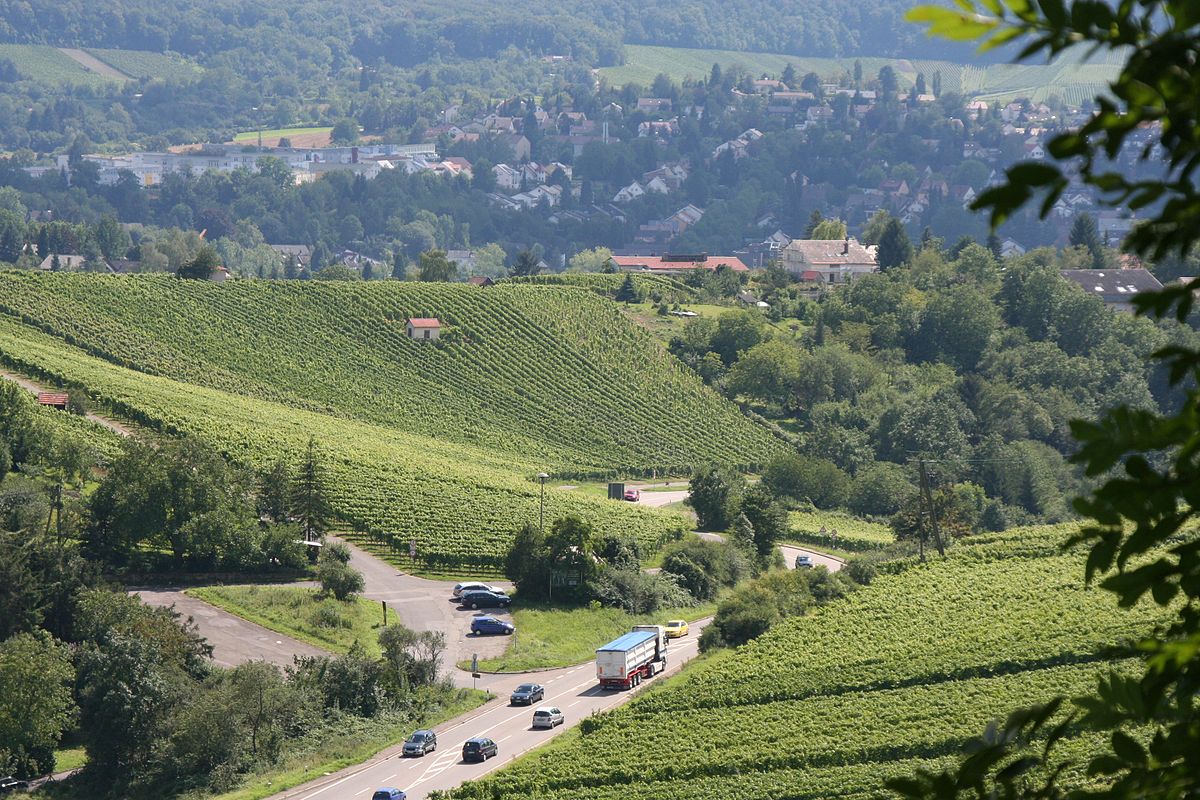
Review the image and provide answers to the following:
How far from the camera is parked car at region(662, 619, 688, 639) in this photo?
152ft

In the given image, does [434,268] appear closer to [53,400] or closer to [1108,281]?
[1108,281]

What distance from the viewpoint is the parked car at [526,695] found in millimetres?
38344

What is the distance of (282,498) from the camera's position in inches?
2040

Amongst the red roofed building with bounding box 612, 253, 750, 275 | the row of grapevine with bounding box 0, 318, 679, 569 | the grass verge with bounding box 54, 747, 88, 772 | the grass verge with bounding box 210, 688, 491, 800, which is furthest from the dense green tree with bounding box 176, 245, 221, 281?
the grass verge with bounding box 54, 747, 88, 772

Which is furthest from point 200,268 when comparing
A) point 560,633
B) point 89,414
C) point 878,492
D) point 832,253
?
point 560,633

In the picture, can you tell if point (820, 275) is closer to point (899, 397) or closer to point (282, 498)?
point (899, 397)

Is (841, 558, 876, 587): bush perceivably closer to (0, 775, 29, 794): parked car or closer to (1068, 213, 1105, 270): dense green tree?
(0, 775, 29, 794): parked car

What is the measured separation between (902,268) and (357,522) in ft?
197

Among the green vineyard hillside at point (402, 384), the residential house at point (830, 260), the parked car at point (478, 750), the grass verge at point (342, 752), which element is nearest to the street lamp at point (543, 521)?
the green vineyard hillside at point (402, 384)

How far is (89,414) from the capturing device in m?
62.0

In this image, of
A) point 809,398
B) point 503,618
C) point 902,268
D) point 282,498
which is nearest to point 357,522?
point 282,498

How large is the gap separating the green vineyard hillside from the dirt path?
0.95 metres

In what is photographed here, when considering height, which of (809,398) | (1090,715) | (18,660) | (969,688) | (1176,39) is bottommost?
(809,398)

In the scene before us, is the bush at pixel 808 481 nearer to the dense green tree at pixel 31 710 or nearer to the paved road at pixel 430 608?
the paved road at pixel 430 608
